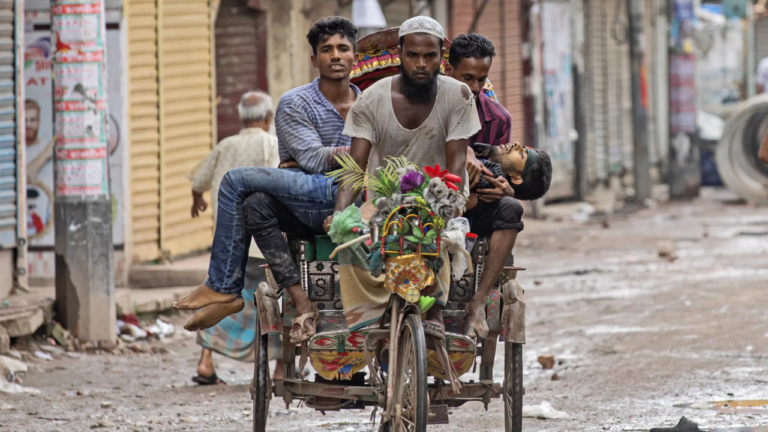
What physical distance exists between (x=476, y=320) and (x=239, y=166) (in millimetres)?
2884

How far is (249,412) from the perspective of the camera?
6.98m

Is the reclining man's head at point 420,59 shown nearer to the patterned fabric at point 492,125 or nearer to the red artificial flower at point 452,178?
the red artificial flower at point 452,178

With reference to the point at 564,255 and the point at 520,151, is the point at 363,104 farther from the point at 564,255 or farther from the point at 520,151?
the point at 564,255

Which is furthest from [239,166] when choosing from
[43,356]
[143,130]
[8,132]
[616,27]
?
[616,27]

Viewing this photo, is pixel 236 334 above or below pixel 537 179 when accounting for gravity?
below

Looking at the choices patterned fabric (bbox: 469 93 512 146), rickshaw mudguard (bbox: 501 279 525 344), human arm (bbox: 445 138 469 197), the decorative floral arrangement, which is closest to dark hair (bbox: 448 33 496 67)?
patterned fabric (bbox: 469 93 512 146)

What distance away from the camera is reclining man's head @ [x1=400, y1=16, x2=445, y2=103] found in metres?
5.19

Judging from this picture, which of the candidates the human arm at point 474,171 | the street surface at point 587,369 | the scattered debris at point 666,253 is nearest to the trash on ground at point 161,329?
the street surface at point 587,369

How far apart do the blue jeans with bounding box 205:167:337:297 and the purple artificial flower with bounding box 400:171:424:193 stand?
18.8 inches

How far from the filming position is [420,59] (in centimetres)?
519

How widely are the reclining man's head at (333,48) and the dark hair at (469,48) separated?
18.7 inches

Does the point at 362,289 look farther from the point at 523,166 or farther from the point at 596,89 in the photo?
the point at 596,89

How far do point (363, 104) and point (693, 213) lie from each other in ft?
53.2

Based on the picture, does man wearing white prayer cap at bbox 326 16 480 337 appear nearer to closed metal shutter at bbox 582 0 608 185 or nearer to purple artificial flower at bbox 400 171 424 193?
purple artificial flower at bbox 400 171 424 193
